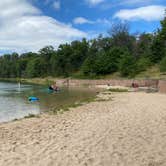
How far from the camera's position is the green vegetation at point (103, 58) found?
73.4 m

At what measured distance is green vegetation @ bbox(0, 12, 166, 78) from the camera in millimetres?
73438

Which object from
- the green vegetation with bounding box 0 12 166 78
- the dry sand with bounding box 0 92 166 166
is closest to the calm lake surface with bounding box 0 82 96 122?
the dry sand with bounding box 0 92 166 166

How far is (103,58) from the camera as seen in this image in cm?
8438

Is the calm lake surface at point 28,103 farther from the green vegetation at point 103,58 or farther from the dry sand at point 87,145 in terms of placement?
the green vegetation at point 103,58

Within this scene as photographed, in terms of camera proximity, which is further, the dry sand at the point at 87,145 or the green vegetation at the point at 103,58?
the green vegetation at the point at 103,58

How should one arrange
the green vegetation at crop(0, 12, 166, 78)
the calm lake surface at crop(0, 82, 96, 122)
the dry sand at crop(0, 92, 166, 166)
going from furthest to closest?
1. the green vegetation at crop(0, 12, 166, 78)
2. the calm lake surface at crop(0, 82, 96, 122)
3. the dry sand at crop(0, 92, 166, 166)

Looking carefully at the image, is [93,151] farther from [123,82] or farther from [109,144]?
[123,82]

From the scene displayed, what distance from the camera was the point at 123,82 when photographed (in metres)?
57.2

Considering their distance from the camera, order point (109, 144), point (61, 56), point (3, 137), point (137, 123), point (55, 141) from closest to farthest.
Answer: point (109, 144)
point (55, 141)
point (3, 137)
point (137, 123)
point (61, 56)

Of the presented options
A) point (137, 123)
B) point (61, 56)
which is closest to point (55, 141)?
point (137, 123)

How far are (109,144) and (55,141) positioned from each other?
190 cm

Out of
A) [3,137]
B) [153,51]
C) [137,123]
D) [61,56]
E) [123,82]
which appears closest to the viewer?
[3,137]

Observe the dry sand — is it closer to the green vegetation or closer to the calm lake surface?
the calm lake surface

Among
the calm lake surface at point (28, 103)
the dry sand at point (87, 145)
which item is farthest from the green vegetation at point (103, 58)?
the dry sand at point (87, 145)
